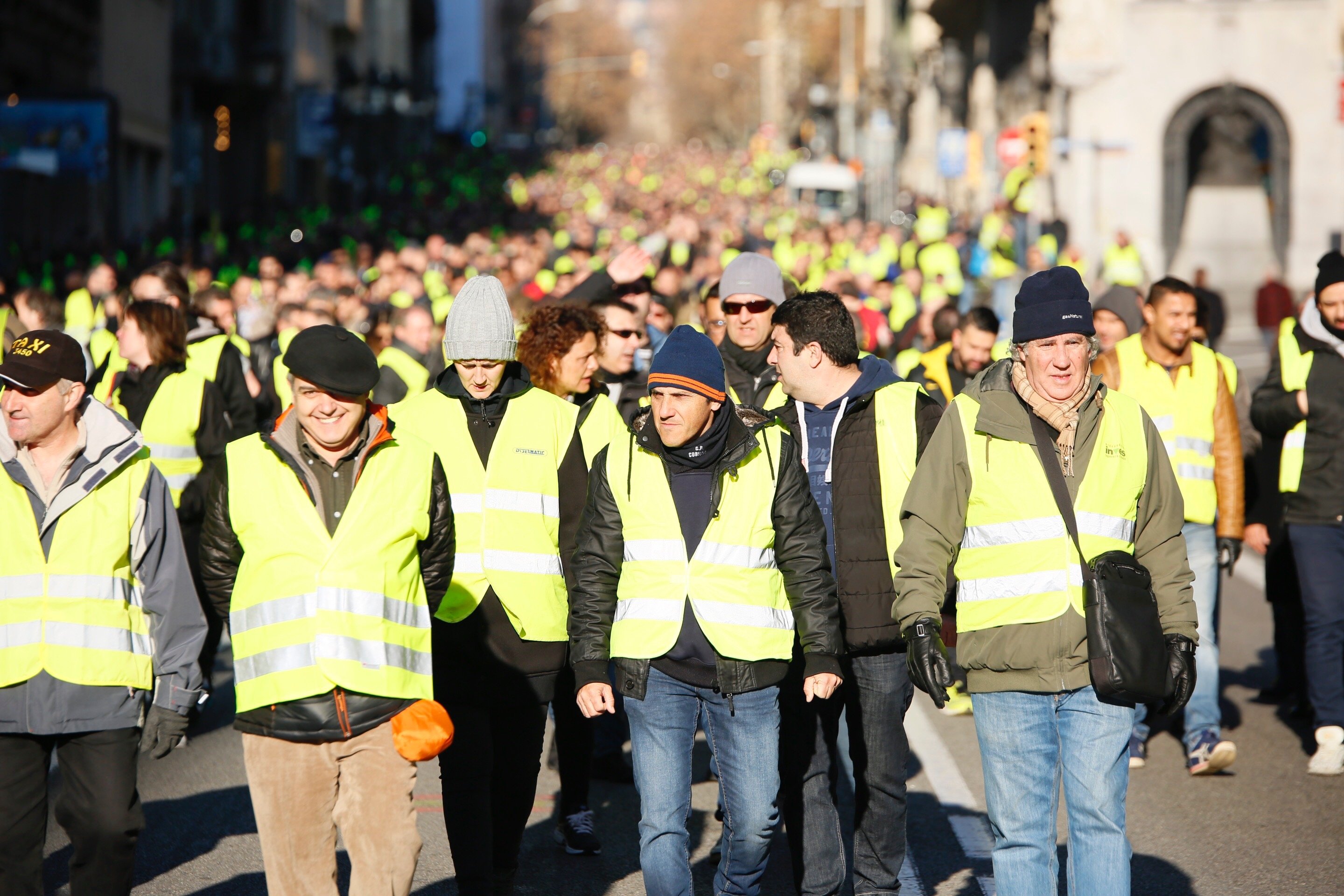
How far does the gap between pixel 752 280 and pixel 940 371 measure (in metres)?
2.00

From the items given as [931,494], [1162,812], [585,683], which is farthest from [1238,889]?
[585,683]

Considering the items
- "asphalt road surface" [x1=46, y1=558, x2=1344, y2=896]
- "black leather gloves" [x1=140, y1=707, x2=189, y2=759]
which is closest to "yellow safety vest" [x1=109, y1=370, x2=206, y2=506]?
"asphalt road surface" [x1=46, y1=558, x2=1344, y2=896]

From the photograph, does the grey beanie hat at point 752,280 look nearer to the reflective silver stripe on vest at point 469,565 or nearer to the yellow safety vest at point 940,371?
the yellow safety vest at point 940,371

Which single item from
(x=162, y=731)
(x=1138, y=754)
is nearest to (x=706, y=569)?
(x=162, y=731)

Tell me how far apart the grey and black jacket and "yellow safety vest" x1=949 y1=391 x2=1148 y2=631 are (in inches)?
79.7

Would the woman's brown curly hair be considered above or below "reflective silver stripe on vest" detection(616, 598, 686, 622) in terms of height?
above

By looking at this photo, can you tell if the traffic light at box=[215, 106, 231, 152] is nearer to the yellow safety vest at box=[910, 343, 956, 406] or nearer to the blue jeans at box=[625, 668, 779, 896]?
the yellow safety vest at box=[910, 343, 956, 406]

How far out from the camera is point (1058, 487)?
4.57 m

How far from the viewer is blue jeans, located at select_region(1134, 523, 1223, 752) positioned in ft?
23.7

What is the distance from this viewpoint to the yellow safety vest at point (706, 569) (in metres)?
4.71

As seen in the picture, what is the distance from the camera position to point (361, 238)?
31453 mm

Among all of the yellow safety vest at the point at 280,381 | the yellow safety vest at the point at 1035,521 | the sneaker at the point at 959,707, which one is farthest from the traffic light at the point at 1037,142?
the yellow safety vest at the point at 1035,521

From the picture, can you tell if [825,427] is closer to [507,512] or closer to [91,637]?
[507,512]

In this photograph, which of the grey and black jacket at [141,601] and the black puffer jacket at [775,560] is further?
the black puffer jacket at [775,560]
